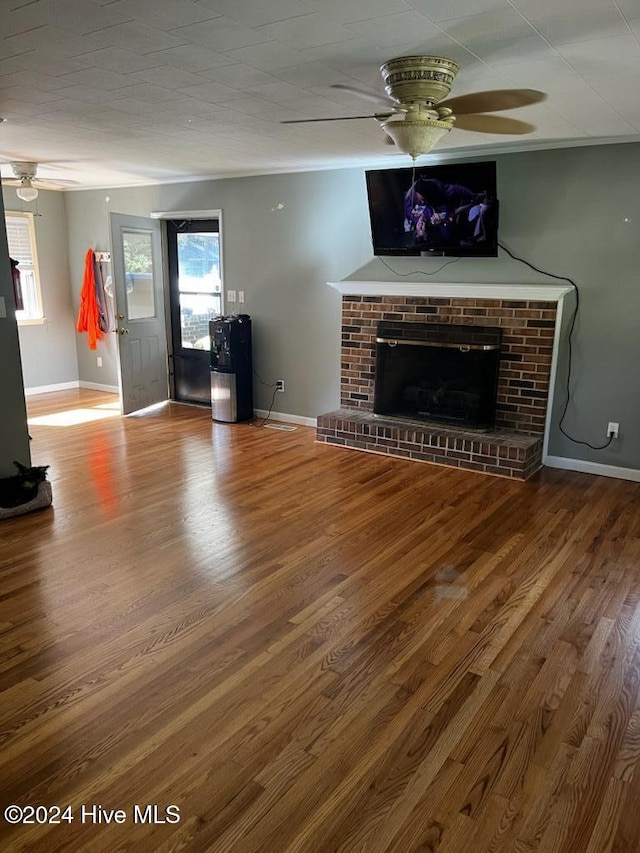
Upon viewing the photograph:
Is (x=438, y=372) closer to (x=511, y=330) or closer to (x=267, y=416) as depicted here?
(x=511, y=330)

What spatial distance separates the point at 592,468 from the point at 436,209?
237cm

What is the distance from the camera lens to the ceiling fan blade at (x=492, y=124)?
12.0ft

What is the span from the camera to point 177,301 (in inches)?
276

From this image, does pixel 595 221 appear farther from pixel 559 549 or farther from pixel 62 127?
pixel 62 127

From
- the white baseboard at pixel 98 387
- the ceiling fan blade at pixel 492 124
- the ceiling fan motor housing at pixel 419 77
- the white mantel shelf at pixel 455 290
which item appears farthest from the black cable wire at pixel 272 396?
the ceiling fan motor housing at pixel 419 77

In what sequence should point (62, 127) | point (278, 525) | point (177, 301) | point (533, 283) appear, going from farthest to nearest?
1. point (177, 301)
2. point (533, 283)
3. point (62, 127)
4. point (278, 525)

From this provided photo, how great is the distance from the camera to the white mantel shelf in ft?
15.0

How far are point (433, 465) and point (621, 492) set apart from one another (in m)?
1.38

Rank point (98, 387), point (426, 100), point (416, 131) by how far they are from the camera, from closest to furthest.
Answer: point (426, 100)
point (416, 131)
point (98, 387)

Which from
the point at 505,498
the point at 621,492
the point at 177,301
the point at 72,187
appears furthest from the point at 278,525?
the point at 72,187

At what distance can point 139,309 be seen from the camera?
6582 mm

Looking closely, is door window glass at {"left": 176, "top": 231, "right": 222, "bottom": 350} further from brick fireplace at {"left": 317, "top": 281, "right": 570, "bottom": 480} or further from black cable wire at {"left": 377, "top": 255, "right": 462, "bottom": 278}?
black cable wire at {"left": 377, "top": 255, "right": 462, "bottom": 278}

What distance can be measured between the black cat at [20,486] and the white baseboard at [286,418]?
9.02 ft

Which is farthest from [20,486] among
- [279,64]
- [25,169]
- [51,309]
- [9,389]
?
[51,309]
